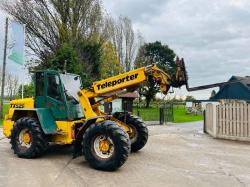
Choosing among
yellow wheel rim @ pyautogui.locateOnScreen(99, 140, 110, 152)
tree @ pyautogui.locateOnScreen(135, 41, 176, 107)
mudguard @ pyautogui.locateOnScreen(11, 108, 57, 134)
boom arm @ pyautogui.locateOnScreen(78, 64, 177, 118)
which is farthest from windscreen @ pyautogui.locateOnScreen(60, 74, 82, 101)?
tree @ pyautogui.locateOnScreen(135, 41, 176, 107)

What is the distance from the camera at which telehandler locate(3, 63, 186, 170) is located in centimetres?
903

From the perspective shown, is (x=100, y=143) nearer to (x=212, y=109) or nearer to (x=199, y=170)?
(x=199, y=170)

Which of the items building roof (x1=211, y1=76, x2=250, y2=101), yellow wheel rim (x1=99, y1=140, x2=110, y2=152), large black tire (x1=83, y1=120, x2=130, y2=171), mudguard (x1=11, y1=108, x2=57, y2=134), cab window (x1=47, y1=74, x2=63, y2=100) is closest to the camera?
large black tire (x1=83, y1=120, x2=130, y2=171)

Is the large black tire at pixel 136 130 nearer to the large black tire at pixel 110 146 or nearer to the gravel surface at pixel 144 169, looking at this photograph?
the gravel surface at pixel 144 169

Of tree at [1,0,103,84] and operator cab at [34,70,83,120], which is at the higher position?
tree at [1,0,103,84]

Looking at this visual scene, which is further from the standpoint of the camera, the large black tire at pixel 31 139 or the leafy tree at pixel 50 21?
Answer: the leafy tree at pixel 50 21

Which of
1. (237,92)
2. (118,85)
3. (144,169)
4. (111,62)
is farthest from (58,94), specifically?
(111,62)

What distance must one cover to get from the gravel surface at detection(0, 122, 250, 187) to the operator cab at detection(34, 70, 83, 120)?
4.21 ft

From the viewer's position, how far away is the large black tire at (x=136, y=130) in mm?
11125

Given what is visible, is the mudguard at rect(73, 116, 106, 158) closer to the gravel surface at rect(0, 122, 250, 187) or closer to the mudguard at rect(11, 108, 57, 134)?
the gravel surface at rect(0, 122, 250, 187)

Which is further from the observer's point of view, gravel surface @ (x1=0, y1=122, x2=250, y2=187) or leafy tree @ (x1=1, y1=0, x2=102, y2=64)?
leafy tree @ (x1=1, y1=0, x2=102, y2=64)

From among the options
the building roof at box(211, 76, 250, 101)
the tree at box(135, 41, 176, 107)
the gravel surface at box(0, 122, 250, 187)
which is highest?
the tree at box(135, 41, 176, 107)

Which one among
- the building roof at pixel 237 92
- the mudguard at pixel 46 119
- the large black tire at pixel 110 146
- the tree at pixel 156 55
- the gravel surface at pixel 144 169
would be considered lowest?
the gravel surface at pixel 144 169

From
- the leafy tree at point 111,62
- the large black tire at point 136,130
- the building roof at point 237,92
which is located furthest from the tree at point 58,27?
the large black tire at point 136,130
